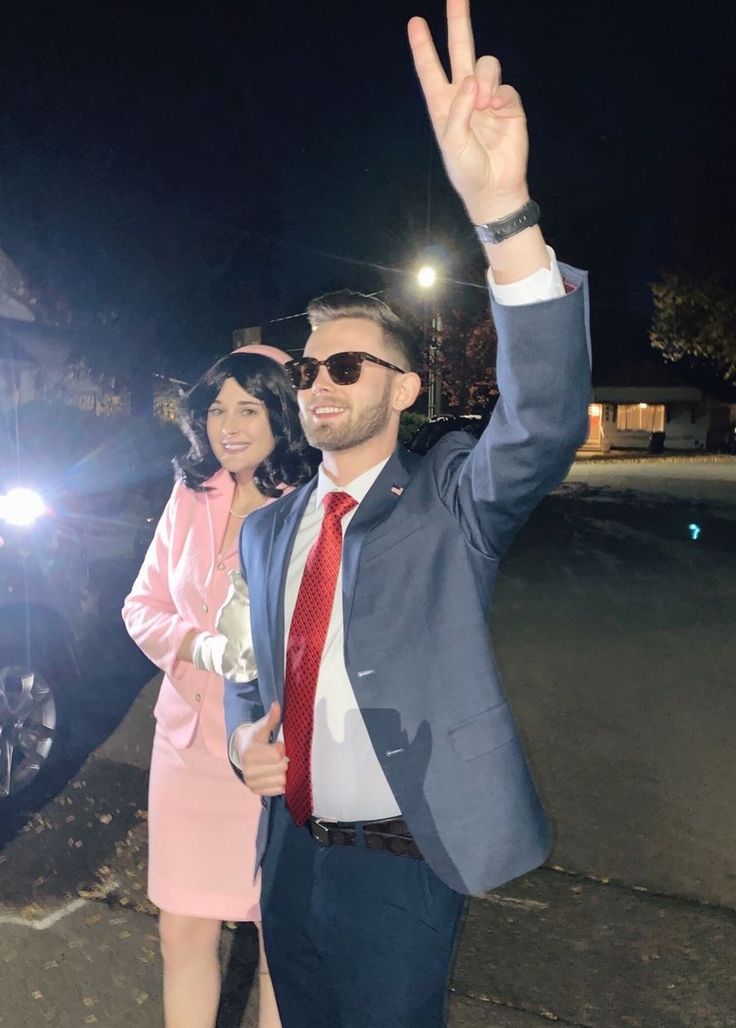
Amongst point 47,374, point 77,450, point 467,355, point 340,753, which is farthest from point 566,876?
point 467,355

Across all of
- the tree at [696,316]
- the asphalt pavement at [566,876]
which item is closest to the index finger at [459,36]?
the asphalt pavement at [566,876]

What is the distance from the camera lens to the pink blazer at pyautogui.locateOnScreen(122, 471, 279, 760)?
2.57 metres

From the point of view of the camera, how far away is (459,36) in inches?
64.9

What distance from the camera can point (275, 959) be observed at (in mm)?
2041

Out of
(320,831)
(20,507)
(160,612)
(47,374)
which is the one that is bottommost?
(320,831)

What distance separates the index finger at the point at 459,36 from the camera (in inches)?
64.9

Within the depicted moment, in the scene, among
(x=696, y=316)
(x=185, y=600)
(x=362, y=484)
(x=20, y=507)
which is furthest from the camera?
(x=696, y=316)

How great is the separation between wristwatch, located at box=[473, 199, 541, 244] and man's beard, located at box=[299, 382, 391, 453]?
483mm

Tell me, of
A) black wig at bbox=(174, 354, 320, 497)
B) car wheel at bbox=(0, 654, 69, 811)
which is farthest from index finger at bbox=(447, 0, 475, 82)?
car wheel at bbox=(0, 654, 69, 811)

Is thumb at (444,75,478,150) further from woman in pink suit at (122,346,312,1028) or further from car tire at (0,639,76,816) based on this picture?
car tire at (0,639,76,816)

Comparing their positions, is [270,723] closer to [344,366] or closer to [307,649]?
[307,649]

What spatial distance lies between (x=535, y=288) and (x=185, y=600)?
4.87 ft

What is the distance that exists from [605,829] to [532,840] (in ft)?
9.07

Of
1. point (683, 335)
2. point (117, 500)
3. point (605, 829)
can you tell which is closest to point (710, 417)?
point (683, 335)
